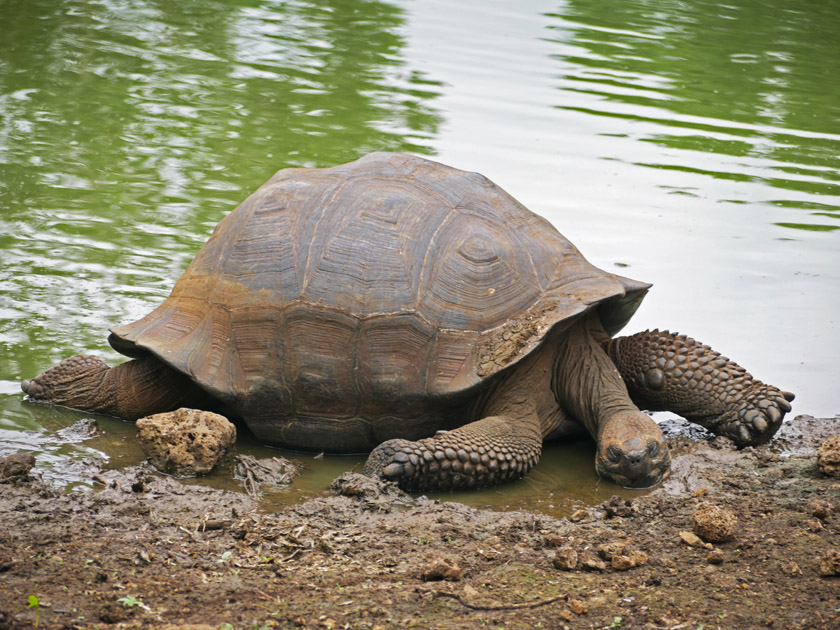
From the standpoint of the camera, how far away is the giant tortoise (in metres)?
4.46

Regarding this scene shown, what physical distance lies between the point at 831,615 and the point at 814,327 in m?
3.81

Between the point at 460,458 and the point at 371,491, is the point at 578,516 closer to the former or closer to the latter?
the point at 460,458

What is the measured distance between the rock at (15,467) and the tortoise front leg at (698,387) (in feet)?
8.87

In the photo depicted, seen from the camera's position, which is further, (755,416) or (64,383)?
(64,383)

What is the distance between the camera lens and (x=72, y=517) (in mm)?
3717

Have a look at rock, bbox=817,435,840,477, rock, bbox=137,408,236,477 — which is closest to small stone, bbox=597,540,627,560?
rock, bbox=817,435,840,477

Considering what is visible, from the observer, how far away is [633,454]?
4.36 m

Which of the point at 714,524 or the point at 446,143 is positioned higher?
the point at 714,524

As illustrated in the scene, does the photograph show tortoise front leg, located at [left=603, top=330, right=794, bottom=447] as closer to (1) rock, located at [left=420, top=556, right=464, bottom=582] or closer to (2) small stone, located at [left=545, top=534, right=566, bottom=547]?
(2) small stone, located at [left=545, top=534, right=566, bottom=547]

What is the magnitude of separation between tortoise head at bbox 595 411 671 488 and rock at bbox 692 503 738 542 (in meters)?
0.69

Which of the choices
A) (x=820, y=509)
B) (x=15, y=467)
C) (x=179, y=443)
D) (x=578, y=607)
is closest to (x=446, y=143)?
(x=179, y=443)

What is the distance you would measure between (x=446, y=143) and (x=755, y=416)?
5.55 m

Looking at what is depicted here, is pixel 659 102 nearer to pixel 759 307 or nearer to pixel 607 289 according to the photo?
pixel 759 307

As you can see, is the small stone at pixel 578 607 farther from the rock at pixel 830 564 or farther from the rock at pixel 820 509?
the rock at pixel 820 509
